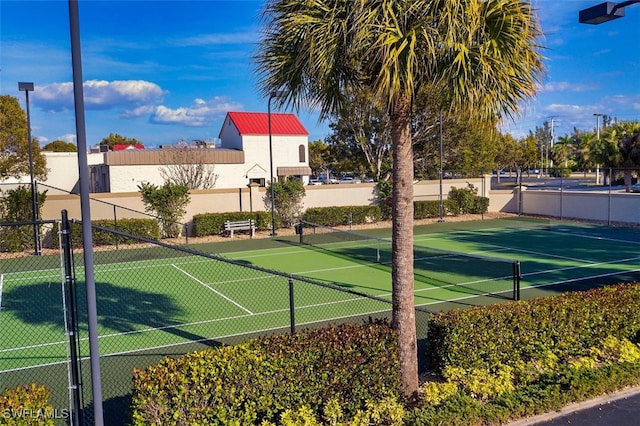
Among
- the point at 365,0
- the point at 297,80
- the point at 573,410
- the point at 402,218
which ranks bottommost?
the point at 573,410

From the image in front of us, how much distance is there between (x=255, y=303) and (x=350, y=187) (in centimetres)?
1878

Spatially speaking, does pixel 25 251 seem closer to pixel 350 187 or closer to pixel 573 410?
pixel 350 187

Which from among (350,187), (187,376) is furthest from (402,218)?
(350,187)

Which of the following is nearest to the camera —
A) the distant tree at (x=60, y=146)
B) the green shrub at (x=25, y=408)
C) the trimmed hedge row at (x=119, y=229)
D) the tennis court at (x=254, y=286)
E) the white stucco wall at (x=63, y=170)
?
the green shrub at (x=25, y=408)

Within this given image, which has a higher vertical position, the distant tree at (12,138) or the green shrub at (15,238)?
the distant tree at (12,138)

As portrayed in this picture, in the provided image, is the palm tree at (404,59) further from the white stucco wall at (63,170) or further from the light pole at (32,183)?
the white stucco wall at (63,170)

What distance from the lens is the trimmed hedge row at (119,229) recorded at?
75.0 ft

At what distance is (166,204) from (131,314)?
1387 cm

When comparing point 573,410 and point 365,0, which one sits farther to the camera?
point 573,410

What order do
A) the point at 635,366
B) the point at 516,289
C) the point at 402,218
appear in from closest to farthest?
the point at 402,218, the point at 635,366, the point at 516,289

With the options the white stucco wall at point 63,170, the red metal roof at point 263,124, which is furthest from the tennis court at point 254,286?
the white stucco wall at point 63,170

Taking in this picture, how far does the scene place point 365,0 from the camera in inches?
247

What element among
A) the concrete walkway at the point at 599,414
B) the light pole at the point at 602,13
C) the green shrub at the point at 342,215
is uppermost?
the light pole at the point at 602,13

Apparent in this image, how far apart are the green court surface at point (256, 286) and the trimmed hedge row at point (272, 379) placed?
1889 mm
